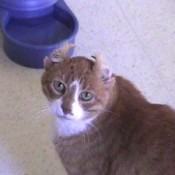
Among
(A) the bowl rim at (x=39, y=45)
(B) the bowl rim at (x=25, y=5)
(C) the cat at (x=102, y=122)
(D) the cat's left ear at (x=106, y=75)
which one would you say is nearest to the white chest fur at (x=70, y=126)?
(C) the cat at (x=102, y=122)

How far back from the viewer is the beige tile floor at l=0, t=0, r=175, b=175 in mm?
1342

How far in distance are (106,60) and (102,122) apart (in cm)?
58

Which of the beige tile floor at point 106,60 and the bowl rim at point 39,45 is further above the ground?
the bowl rim at point 39,45

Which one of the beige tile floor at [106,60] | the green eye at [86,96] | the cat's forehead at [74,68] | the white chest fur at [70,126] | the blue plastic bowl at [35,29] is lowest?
the beige tile floor at [106,60]

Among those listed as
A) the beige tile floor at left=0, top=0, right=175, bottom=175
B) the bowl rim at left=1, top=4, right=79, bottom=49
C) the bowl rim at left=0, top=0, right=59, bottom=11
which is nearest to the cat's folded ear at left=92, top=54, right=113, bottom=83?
the beige tile floor at left=0, top=0, right=175, bottom=175

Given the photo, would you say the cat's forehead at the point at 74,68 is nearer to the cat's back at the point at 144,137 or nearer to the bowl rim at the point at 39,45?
the cat's back at the point at 144,137

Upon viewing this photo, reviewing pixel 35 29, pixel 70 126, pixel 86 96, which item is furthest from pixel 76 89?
pixel 35 29

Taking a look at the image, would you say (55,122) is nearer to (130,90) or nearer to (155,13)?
(130,90)

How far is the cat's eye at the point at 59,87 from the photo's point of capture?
3.24 feet

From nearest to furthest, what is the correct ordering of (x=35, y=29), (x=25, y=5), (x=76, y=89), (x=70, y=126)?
(x=76, y=89), (x=70, y=126), (x=25, y=5), (x=35, y=29)

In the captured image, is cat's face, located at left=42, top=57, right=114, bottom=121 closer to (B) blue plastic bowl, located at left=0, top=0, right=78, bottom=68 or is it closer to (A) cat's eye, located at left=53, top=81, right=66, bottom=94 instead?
(A) cat's eye, located at left=53, top=81, right=66, bottom=94

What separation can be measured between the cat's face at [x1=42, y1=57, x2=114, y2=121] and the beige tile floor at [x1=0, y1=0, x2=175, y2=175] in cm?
31

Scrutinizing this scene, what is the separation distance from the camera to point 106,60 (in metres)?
1.61

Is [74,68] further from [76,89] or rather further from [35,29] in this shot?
[35,29]
